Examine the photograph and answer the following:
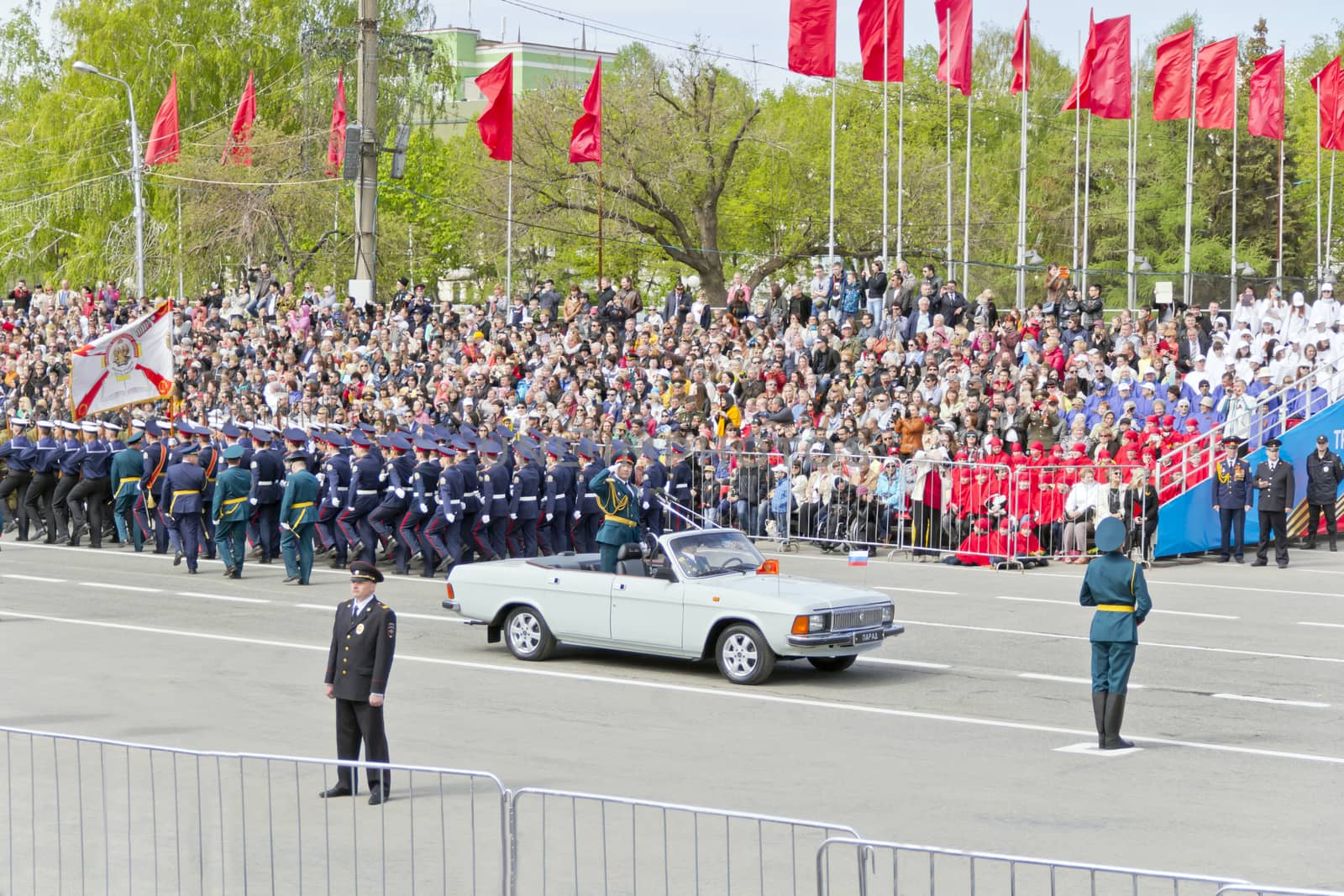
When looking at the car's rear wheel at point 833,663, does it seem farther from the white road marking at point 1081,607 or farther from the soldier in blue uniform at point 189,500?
the soldier in blue uniform at point 189,500

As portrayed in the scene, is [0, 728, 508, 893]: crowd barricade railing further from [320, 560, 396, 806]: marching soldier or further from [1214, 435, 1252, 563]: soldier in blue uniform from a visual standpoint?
[1214, 435, 1252, 563]: soldier in blue uniform

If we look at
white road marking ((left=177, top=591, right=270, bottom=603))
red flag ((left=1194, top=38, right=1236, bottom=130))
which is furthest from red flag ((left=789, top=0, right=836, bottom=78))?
white road marking ((left=177, top=591, right=270, bottom=603))

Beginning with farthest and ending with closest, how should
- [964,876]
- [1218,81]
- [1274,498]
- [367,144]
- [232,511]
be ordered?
[1218,81], [367,144], [1274,498], [232,511], [964,876]

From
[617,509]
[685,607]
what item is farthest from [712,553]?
[617,509]

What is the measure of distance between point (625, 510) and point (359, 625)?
7.99 m

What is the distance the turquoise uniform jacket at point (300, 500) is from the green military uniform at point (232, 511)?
872 mm

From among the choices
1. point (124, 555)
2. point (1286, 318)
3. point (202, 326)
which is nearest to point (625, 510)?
point (124, 555)

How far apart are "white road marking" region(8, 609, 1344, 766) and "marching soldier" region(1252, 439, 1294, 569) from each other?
1097 cm

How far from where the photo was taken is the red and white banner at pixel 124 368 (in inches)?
867

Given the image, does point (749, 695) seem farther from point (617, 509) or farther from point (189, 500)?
point (189, 500)

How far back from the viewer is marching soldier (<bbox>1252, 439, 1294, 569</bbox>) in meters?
22.0

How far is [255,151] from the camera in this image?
52.4 metres

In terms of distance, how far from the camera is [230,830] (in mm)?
8289

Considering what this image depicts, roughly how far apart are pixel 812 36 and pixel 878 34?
1.45 metres
